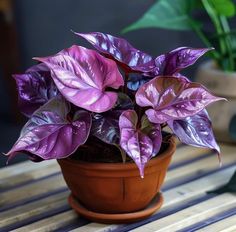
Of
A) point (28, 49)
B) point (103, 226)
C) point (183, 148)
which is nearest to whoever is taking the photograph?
point (103, 226)

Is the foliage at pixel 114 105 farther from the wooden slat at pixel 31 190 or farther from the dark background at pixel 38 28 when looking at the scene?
the dark background at pixel 38 28

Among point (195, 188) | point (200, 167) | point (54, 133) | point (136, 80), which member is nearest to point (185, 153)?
point (200, 167)

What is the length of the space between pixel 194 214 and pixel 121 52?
0.32 m

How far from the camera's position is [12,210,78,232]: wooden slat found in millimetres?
907

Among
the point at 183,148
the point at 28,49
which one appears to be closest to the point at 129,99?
the point at 183,148

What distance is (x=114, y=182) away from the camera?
858mm

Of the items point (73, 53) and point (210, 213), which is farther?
point (210, 213)

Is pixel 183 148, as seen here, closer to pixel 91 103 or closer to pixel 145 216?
pixel 145 216

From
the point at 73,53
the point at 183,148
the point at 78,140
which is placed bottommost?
the point at 183,148

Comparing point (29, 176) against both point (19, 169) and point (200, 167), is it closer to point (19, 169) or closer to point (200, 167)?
point (19, 169)

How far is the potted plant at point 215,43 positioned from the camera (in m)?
1.27

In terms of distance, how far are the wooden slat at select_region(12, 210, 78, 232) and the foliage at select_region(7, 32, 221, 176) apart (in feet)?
0.44

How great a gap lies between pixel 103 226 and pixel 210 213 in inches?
7.6

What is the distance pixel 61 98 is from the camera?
0.84m
